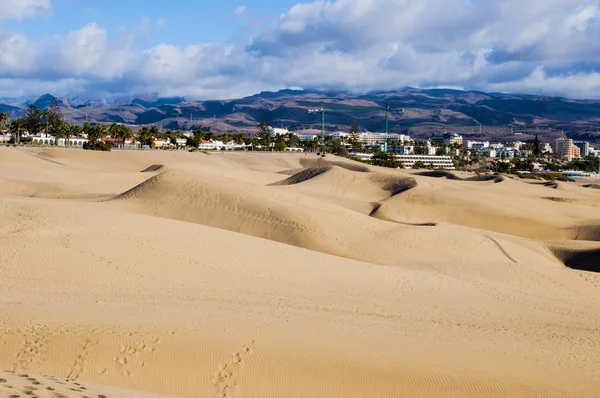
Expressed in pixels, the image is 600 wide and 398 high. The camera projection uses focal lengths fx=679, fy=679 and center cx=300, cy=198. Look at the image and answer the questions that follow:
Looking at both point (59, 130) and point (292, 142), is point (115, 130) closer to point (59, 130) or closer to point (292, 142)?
point (59, 130)

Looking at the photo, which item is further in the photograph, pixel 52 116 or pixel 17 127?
pixel 52 116

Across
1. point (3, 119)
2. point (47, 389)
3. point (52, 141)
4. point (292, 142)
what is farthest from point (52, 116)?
point (47, 389)

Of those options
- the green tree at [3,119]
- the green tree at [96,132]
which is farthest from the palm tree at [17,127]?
the green tree at [96,132]

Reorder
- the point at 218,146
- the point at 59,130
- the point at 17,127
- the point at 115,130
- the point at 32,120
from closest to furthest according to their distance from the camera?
the point at 17,127
the point at 59,130
the point at 32,120
the point at 115,130
the point at 218,146

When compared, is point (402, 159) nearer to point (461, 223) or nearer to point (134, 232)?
point (461, 223)

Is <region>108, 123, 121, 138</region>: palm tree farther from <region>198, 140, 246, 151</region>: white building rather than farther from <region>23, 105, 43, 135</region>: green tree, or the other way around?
<region>198, 140, 246, 151</region>: white building

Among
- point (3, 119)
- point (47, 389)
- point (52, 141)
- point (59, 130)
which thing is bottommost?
point (47, 389)

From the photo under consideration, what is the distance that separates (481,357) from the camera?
1218 cm

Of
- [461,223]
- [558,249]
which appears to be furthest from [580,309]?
[461,223]

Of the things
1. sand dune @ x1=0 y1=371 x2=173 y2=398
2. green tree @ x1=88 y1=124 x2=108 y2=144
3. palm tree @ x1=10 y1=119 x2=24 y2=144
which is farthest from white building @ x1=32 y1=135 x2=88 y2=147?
sand dune @ x1=0 y1=371 x2=173 y2=398

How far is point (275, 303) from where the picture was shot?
1565cm

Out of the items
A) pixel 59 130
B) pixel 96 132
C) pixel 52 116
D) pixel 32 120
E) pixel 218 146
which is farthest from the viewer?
pixel 218 146

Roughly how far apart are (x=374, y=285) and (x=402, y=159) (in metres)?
137

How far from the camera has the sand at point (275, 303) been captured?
11.0 metres
